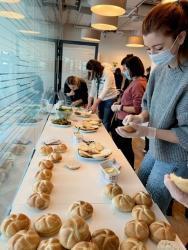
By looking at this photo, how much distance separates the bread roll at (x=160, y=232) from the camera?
74 cm

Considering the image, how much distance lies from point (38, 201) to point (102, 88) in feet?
8.84

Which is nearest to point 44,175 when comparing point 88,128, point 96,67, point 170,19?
point 170,19

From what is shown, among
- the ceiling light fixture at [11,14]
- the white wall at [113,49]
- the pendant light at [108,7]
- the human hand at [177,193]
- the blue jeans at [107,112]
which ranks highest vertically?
the white wall at [113,49]

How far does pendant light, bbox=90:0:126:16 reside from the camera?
73.3 inches

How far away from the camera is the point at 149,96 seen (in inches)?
51.7

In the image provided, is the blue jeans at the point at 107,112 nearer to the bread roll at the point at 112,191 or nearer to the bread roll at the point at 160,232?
the bread roll at the point at 112,191

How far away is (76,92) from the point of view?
356cm

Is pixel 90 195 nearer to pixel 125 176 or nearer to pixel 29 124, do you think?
pixel 125 176

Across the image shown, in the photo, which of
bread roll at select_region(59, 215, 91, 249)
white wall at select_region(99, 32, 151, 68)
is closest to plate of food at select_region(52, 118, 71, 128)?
bread roll at select_region(59, 215, 91, 249)

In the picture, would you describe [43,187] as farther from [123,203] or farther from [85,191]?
[123,203]

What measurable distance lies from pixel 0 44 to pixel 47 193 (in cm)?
65

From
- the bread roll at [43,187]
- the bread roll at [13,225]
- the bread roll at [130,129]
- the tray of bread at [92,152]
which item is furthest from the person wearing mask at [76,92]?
the bread roll at [13,225]

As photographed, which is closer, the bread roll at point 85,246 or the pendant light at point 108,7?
the bread roll at point 85,246

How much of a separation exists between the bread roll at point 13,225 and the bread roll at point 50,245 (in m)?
0.10
